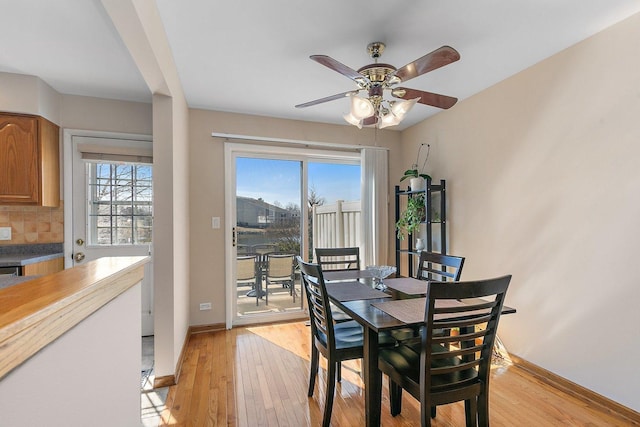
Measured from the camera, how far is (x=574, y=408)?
6.57 feet

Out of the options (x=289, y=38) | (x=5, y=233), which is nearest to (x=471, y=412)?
(x=289, y=38)

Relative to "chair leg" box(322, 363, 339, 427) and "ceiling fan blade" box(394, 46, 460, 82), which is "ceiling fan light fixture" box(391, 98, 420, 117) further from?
"chair leg" box(322, 363, 339, 427)

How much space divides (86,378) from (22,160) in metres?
2.61

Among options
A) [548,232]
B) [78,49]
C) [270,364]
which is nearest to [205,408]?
[270,364]

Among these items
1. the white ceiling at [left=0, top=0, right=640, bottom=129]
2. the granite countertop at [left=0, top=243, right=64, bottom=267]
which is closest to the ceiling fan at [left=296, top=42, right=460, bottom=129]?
the white ceiling at [left=0, top=0, right=640, bottom=129]

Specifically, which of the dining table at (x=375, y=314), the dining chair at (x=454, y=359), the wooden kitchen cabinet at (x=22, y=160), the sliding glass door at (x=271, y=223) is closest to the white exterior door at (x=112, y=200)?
the wooden kitchen cabinet at (x=22, y=160)

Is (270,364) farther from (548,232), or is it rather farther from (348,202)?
(548,232)

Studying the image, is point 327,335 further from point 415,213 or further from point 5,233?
point 5,233

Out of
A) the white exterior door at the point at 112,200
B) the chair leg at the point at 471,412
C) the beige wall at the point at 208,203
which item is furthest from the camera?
the beige wall at the point at 208,203

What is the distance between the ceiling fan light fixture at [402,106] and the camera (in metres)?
1.87

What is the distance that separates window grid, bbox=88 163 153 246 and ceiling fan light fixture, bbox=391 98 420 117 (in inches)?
97.8

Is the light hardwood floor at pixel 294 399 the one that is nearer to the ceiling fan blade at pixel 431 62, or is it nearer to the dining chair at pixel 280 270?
the dining chair at pixel 280 270

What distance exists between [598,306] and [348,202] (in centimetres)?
254

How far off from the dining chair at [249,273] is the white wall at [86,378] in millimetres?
2203
